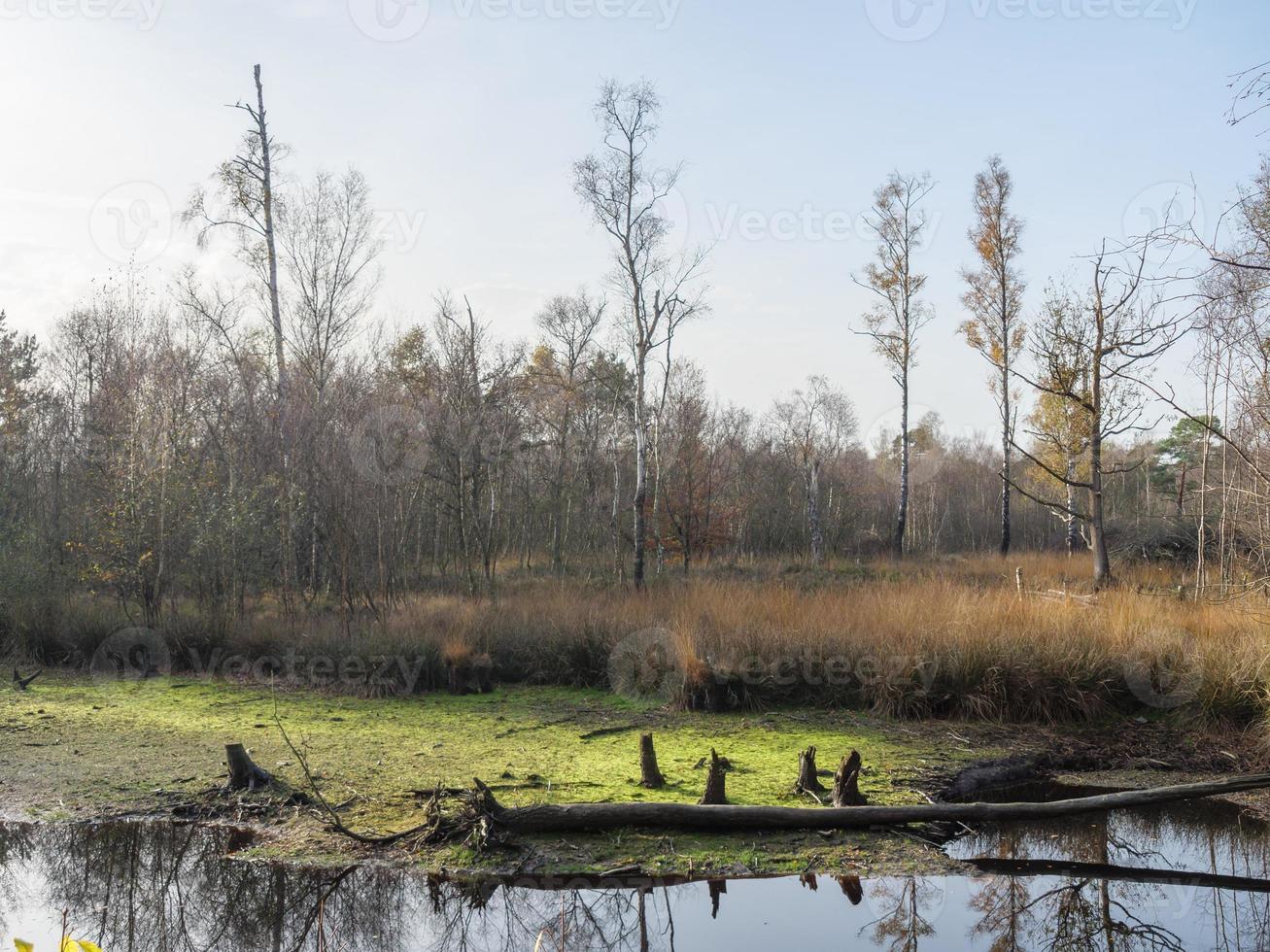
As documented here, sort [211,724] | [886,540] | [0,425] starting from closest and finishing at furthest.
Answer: [211,724] < [0,425] < [886,540]

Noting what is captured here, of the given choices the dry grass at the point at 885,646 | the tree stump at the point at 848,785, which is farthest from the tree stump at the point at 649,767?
the dry grass at the point at 885,646

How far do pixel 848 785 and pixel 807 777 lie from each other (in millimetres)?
401

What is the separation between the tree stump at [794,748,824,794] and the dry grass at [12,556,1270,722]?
2578 mm

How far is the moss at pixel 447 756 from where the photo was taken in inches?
194

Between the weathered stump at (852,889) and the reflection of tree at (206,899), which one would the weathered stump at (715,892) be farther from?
the reflection of tree at (206,899)

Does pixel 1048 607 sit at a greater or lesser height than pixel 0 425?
lesser

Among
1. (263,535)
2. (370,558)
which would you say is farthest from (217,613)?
(370,558)

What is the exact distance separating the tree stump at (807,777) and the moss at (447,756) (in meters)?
0.09

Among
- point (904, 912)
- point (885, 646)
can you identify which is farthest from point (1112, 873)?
point (885, 646)

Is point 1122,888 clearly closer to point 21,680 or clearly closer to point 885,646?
point 885,646

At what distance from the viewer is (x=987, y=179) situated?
76.5 feet

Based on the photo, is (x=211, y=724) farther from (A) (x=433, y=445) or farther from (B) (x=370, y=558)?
(A) (x=433, y=445)

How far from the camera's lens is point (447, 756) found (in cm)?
671

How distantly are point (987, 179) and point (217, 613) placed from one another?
66.9ft
